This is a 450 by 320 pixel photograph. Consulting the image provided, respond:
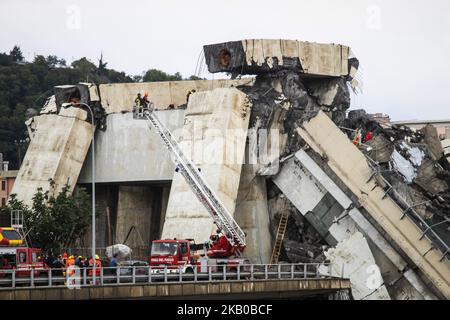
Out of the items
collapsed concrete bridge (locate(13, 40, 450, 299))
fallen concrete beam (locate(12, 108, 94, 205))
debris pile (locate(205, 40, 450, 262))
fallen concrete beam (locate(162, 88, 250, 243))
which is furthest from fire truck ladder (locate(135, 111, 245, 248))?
fallen concrete beam (locate(12, 108, 94, 205))

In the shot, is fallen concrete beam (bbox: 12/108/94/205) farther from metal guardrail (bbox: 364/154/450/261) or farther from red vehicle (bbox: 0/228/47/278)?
red vehicle (bbox: 0/228/47/278)

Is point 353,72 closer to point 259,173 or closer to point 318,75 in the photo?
point 318,75

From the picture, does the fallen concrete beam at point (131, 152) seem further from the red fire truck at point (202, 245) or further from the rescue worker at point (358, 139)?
the rescue worker at point (358, 139)

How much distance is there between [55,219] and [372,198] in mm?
17703

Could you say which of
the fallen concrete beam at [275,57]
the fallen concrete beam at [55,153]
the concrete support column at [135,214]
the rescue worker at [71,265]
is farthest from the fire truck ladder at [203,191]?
the rescue worker at [71,265]

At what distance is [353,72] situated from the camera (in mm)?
83000

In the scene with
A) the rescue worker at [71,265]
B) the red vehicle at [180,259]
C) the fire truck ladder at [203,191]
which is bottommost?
the red vehicle at [180,259]

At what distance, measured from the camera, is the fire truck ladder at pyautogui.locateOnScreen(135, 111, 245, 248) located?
64250mm

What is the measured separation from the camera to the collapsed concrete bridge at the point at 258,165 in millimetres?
68812

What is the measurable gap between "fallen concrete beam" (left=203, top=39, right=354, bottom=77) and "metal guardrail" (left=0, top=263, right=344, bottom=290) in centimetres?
1789

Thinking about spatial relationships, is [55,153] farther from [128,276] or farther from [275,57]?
[128,276]

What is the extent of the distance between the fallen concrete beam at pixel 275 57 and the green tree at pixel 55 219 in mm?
12024

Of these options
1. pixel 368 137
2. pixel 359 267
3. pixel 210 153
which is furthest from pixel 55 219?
pixel 368 137

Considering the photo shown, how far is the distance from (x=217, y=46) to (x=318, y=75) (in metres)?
6.72
